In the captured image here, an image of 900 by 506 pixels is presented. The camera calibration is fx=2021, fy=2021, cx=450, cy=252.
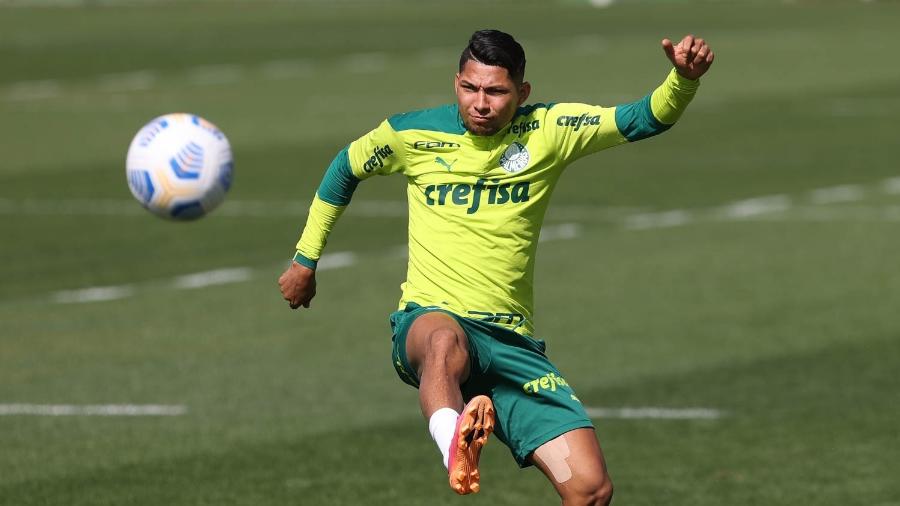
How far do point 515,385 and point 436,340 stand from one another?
0.49 meters

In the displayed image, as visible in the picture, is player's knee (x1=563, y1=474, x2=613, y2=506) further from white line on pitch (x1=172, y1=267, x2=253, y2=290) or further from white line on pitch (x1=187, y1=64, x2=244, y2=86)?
white line on pitch (x1=187, y1=64, x2=244, y2=86)

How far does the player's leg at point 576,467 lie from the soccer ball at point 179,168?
3356 millimetres

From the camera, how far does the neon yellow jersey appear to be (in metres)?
7.96

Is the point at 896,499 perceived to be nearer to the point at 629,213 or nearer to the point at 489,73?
the point at 489,73

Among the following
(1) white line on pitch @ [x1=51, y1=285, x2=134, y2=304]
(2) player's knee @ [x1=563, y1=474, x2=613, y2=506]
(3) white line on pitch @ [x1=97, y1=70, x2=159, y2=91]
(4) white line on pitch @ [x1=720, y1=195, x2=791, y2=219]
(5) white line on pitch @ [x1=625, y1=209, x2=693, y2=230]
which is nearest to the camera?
(2) player's knee @ [x1=563, y1=474, x2=613, y2=506]

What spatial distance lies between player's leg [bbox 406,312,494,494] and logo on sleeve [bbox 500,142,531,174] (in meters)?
0.70

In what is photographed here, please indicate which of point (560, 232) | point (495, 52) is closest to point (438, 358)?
point (495, 52)

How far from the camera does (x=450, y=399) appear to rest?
7230mm

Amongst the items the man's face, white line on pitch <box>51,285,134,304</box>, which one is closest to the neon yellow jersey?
the man's face

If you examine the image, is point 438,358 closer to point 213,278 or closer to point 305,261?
point 305,261

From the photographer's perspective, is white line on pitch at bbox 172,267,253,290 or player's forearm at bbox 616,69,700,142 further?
white line on pitch at bbox 172,267,253,290

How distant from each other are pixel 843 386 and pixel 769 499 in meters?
2.65

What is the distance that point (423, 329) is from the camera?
7.61 m

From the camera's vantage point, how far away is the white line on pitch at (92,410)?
37.1 feet
